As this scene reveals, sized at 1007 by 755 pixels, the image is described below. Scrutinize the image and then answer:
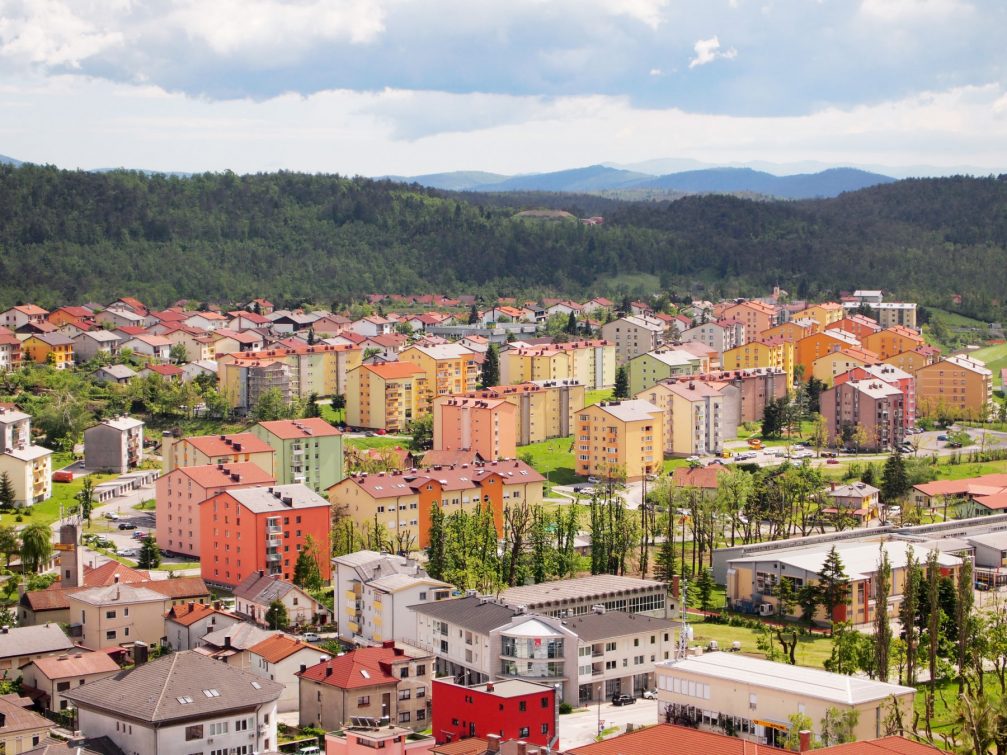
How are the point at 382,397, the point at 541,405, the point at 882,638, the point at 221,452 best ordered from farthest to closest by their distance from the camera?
the point at 382,397 → the point at 541,405 → the point at 221,452 → the point at 882,638

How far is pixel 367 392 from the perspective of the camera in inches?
2004

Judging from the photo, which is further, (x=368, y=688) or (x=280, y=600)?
(x=280, y=600)

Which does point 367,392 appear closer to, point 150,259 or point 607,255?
point 150,259

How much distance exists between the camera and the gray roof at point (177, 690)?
68.1ft

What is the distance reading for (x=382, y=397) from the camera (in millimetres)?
50500

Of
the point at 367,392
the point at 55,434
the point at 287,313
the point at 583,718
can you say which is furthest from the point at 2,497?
the point at 287,313

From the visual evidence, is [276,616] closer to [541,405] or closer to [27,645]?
[27,645]

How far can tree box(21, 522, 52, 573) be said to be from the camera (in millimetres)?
31438

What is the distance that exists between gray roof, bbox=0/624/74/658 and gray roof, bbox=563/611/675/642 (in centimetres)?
779

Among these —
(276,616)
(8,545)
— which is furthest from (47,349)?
Result: (276,616)

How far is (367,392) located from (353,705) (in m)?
27.9

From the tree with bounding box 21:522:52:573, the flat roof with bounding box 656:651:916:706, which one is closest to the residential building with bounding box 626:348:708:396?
the tree with bounding box 21:522:52:573

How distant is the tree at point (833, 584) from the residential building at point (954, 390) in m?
26.6

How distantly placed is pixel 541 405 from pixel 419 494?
1399 centimetres
